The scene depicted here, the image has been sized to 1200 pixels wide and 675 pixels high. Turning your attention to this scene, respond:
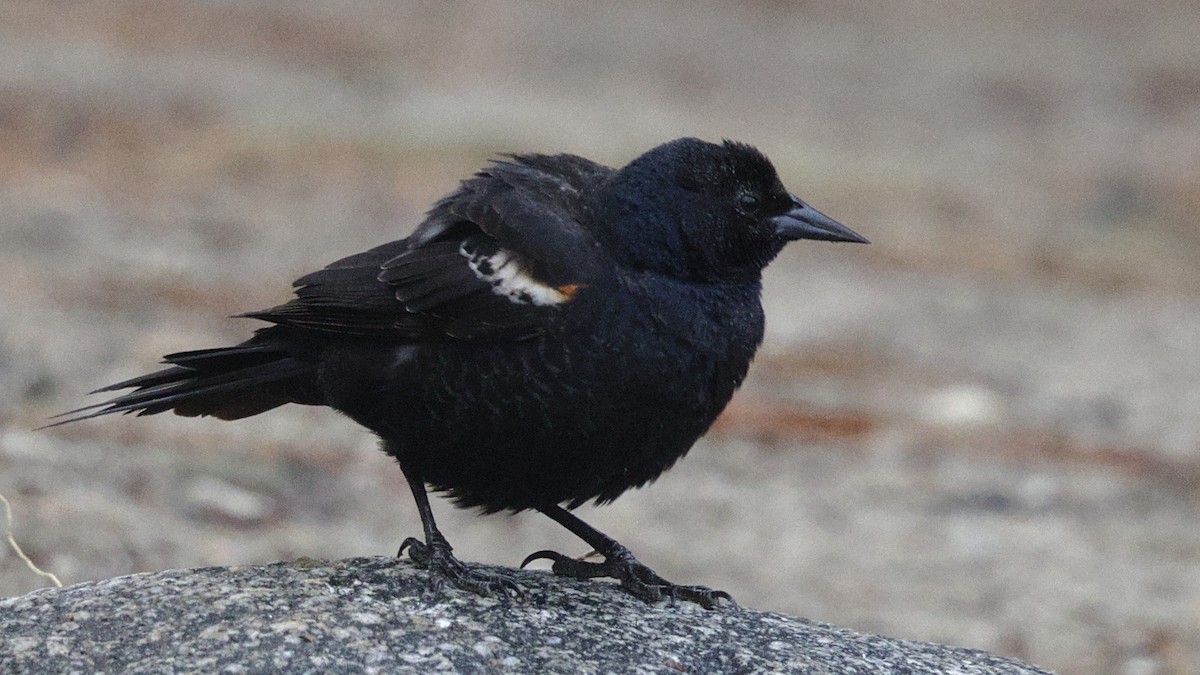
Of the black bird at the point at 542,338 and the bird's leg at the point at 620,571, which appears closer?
the black bird at the point at 542,338

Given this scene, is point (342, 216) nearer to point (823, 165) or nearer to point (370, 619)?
point (823, 165)

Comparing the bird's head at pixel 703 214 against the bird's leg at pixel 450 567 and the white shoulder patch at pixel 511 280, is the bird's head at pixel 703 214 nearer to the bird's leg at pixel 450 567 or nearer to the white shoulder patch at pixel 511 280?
the white shoulder patch at pixel 511 280

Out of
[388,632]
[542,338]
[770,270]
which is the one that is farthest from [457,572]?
[770,270]

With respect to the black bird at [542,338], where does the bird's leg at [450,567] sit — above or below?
below

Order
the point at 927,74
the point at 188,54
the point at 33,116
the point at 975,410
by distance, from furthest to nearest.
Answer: the point at 927,74
the point at 188,54
the point at 33,116
the point at 975,410

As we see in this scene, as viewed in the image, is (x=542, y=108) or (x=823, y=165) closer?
(x=823, y=165)

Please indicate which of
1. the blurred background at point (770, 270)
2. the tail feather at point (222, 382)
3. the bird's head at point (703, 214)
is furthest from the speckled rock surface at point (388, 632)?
the blurred background at point (770, 270)

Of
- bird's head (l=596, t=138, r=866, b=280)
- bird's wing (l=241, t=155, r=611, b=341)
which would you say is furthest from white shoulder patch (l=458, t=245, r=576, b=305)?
bird's head (l=596, t=138, r=866, b=280)

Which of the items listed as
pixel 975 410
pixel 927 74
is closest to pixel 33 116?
pixel 975 410
